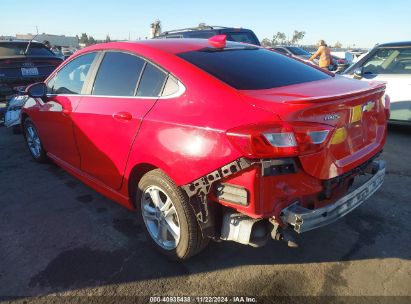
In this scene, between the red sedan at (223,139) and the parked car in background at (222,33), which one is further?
the parked car in background at (222,33)

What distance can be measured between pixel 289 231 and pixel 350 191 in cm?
60

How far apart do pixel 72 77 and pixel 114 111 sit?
1235 millimetres

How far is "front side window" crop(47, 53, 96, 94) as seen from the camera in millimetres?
3766

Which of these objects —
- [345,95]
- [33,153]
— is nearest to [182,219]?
[345,95]

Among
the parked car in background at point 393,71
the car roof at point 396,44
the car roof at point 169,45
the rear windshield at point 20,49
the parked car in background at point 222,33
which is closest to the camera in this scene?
the car roof at point 169,45

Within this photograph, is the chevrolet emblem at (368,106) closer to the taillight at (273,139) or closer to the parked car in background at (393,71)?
the taillight at (273,139)

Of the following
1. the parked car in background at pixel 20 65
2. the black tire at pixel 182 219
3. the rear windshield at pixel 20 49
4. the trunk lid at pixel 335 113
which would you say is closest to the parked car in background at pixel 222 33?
the rear windshield at pixel 20 49

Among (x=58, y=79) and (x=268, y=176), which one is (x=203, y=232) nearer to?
(x=268, y=176)

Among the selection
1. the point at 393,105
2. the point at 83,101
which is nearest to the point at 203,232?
the point at 83,101

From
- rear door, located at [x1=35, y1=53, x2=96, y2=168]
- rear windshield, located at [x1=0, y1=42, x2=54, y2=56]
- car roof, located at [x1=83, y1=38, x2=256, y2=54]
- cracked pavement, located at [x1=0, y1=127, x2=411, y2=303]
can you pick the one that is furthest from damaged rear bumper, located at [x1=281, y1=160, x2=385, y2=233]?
rear windshield, located at [x1=0, y1=42, x2=54, y2=56]

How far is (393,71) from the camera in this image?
637 centimetres

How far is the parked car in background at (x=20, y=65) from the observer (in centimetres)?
758

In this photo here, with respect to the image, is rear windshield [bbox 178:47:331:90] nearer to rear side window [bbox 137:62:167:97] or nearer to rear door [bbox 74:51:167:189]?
rear side window [bbox 137:62:167:97]

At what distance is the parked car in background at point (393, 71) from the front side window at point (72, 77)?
4.39 meters
